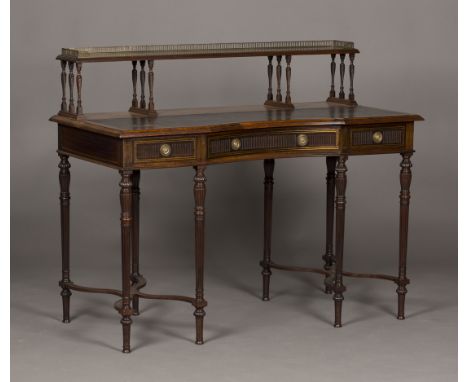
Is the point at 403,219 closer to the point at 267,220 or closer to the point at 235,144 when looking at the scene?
the point at 267,220

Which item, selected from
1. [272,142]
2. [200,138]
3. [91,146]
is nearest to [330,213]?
[272,142]

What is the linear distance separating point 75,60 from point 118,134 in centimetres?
66

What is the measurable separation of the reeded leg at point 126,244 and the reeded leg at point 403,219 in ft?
5.70

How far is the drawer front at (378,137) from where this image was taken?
23.7ft

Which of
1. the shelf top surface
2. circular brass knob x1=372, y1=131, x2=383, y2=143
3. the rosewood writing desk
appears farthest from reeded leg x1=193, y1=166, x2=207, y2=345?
circular brass knob x1=372, y1=131, x2=383, y2=143

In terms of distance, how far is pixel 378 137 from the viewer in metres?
7.27

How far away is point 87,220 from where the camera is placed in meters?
9.10

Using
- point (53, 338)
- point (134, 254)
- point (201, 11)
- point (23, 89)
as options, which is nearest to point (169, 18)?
point (201, 11)

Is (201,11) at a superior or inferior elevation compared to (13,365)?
superior

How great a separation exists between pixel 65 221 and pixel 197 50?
1286 millimetres

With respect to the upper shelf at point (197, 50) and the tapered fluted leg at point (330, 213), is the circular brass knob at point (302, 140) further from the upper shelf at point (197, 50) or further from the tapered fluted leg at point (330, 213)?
the tapered fluted leg at point (330, 213)

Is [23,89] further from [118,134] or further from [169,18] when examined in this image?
[118,134]

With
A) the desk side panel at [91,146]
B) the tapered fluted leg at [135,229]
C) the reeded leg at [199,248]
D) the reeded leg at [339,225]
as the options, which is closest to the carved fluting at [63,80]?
the desk side panel at [91,146]

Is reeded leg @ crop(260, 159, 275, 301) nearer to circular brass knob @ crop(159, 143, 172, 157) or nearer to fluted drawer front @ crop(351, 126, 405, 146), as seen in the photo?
fluted drawer front @ crop(351, 126, 405, 146)
